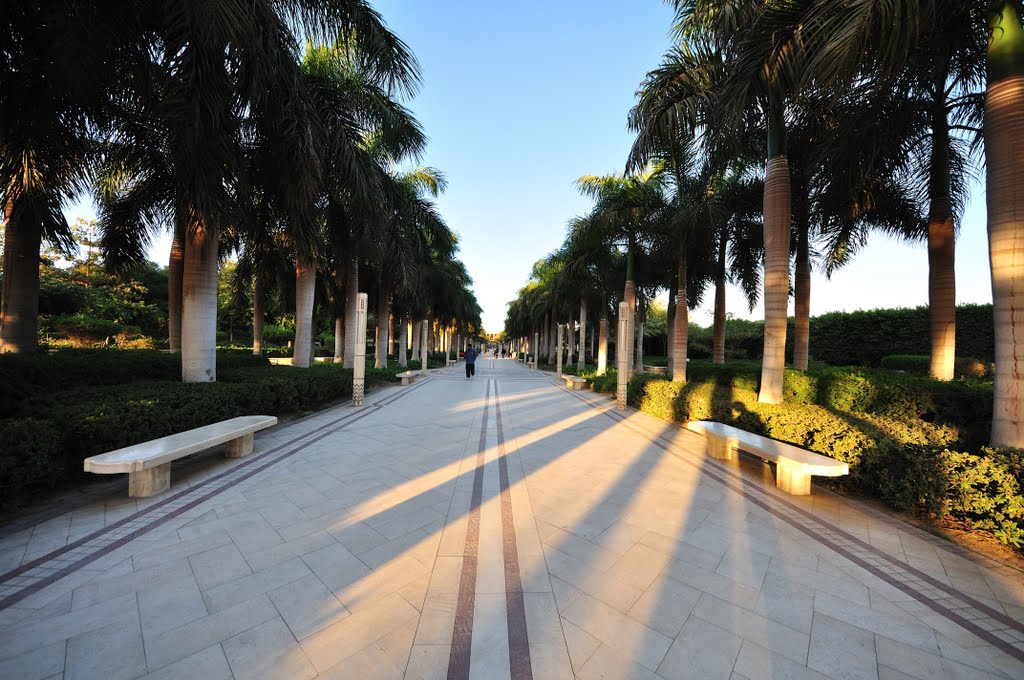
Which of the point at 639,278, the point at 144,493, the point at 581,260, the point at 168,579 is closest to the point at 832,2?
the point at 168,579

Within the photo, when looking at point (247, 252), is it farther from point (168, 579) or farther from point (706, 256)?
point (706, 256)

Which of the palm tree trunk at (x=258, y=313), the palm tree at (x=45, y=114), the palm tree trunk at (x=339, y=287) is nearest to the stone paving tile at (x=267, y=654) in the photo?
the palm tree at (x=45, y=114)

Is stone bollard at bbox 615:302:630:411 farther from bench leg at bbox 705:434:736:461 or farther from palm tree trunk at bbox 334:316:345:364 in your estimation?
palm tree trunk at bbox 334:316:345:364

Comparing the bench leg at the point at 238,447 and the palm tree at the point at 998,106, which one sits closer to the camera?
the palm tree at the point at 998,106

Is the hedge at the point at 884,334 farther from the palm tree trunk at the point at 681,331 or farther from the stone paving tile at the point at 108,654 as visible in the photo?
the stone paving tile at the point at 108,654

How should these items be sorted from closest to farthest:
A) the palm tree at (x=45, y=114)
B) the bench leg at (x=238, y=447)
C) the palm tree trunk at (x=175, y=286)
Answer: the palm tree at (x=45, y=114)
the bench leg at (x=238, y=447)
the palm tree trunk at (x=175, y=286)

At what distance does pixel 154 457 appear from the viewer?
379cm

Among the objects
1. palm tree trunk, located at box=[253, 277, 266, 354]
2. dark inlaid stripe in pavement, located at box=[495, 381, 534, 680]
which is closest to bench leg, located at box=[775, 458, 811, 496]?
dark inlaid stripe in pavement, located at box=[495, 381, 534, 680]

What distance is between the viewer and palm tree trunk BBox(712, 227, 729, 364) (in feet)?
38.4

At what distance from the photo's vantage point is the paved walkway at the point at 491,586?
198 centimetres

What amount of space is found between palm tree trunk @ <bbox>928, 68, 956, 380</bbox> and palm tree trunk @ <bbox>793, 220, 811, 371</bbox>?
7.80 ft

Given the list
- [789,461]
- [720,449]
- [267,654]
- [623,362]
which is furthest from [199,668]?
[623,362]

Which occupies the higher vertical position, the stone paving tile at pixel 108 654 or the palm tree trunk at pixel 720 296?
the palm tree trunk at pixel 720 296

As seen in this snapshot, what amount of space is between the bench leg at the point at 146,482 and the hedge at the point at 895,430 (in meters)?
7.49
